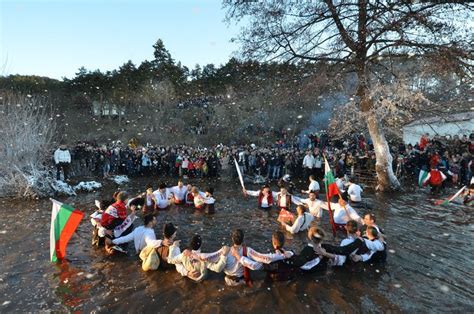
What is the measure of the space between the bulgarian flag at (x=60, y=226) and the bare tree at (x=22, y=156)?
27.3 feet

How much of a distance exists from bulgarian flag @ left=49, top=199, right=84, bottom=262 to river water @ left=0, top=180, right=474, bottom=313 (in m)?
0.30

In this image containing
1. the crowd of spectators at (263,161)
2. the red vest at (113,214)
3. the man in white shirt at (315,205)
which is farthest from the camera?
the crowd of spectators at (263,161)

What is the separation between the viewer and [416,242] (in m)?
8.45

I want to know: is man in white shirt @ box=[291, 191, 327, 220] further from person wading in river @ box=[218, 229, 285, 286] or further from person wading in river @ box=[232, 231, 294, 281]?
person wading in river @ box=[218, 229, 285, 286]

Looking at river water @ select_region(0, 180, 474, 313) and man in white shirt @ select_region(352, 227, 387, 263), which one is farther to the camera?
man in white shirt @ select_region(352, 227, 387, 263)

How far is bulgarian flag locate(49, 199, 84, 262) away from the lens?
7.16m

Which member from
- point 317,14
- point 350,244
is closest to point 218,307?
point 350,244

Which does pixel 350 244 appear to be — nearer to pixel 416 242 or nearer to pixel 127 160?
pixel 416 242

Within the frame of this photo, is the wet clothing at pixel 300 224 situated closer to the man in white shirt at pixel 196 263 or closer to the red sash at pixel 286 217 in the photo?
the red sash at pixel 286 217

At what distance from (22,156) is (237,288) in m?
13.7

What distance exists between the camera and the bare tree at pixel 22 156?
14.4 meters

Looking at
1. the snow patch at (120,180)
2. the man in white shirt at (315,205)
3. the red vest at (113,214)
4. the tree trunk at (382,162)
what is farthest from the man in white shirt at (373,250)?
the snow patch at (120,180)

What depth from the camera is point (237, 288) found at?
19.8ft

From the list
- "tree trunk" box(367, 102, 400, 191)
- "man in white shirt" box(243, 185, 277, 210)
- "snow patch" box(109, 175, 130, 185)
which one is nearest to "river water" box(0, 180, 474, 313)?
"man in white shirt" box(243, 185, 277, 210)
